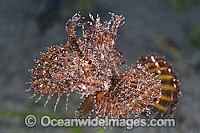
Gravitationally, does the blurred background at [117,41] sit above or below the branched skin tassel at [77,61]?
above

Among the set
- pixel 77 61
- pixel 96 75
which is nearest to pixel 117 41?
pixel 96 75

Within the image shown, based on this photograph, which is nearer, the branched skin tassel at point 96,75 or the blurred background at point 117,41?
the branched skin tassel at point 96,75

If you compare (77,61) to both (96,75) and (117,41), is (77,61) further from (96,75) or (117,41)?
(117,41)

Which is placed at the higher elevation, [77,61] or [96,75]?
[77,61]

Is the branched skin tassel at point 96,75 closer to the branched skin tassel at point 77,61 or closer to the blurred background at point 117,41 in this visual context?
the branched skin tassel at point 77,61

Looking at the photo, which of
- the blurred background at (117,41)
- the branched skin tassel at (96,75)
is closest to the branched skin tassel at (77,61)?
the branched skin tassel at (96,75)

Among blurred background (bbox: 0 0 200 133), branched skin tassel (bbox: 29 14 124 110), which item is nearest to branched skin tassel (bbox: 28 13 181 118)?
branched skin tassel (bbox: 29 14 124 110)

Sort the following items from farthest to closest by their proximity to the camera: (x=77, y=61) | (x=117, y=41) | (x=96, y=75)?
(x=117, y=41), (x=96, y=75), (x=77, y=61)
